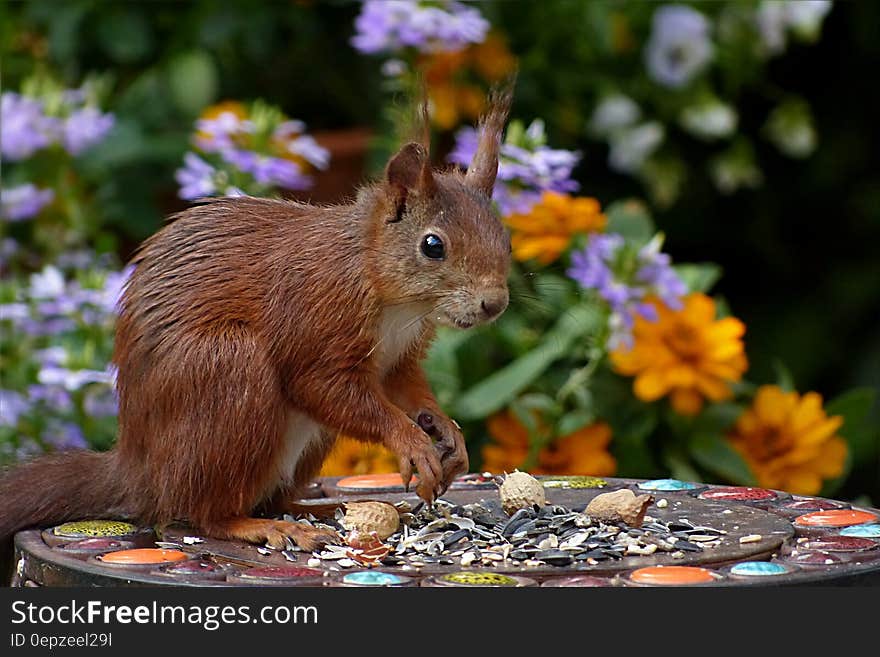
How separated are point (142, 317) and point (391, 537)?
1.51 feet

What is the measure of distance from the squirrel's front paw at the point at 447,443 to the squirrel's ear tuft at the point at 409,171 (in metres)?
0.34

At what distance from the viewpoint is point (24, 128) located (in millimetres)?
3373

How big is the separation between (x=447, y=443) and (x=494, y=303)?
0.79ft

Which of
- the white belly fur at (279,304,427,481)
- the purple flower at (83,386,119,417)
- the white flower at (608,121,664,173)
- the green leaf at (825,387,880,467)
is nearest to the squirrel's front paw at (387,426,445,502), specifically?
the white belly fur at (279,304,427,481)

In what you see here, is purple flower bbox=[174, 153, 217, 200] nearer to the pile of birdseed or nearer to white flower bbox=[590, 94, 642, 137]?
the pile of birdseed

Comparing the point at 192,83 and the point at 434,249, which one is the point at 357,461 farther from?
the point at 192,83

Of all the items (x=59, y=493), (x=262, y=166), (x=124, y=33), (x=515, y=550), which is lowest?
(x=515, y=550)

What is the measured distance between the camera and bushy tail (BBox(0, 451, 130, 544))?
2.09 metres

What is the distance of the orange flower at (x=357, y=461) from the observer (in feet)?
9.59

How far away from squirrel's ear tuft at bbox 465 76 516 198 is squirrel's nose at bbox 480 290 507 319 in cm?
20

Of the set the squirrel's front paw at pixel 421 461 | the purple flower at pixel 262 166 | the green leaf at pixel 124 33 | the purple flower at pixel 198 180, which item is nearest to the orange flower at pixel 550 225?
the purple flower at pixel 262 166

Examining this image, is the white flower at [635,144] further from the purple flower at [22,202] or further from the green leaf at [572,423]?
the purple flower at [22,202]

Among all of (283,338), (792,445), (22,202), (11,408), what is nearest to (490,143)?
(283,338)

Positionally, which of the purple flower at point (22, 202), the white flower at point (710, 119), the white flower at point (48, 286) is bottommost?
the white flower at point (48, 286)
